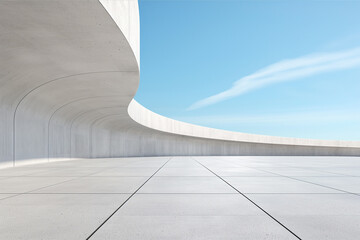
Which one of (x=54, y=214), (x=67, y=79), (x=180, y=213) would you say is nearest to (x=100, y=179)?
(x=54, y=214)

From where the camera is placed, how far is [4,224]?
3020 mm

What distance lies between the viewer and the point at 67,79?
10.5 m

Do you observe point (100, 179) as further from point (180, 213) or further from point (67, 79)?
point (67, 79)

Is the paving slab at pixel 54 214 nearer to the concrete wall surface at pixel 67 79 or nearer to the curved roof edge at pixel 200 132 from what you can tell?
the concrete wall surface at pixel 67 79

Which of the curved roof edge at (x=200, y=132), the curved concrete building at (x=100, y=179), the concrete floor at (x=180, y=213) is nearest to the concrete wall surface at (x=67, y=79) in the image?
the curved concrete building at (x=100, y=179)

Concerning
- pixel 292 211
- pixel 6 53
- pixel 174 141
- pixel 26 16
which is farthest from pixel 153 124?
pixel 292 211

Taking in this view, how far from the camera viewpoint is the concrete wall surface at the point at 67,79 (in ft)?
19.2

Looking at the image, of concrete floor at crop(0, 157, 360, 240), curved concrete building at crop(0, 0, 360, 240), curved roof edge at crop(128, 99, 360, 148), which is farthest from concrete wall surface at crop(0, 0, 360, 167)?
concrete floor at crop(0, 157, 360, 240)

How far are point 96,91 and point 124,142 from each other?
13.2m

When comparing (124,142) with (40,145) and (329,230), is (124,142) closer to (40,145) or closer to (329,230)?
(40,145)

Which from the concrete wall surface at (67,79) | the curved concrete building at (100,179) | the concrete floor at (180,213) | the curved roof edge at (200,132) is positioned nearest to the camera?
the concrete floor at (180,213)

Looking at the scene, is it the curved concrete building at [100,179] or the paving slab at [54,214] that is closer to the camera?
the paving slab at [54,214]

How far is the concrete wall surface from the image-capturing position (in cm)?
584

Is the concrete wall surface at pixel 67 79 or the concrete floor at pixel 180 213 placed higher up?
the concrete wall surface at pixel 67 79
